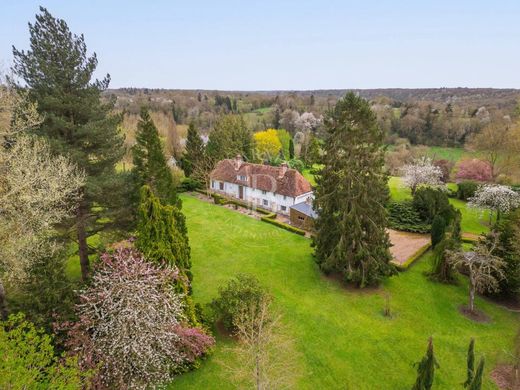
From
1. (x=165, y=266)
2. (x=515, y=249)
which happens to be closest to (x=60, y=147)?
(x=165, y=266)

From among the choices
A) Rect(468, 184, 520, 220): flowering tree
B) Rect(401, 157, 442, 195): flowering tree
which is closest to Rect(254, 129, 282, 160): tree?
Rect(401, 157, 442, 195): flowering tree

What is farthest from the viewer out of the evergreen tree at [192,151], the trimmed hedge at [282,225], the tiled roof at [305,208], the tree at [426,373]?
the evergreen tree at [192,151]

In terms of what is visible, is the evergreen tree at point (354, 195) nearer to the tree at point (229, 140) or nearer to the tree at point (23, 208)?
the tree at point (23, 208)

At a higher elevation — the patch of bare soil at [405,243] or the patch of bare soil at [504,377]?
the patch of bare soil at [405,243]

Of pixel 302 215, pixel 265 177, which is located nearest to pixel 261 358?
pixel 302 215

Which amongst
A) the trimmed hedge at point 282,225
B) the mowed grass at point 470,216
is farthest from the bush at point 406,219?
the trimmed hedge at point 282,225

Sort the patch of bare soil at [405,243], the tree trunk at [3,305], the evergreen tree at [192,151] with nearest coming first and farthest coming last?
the tree trunk at [3,305]
the patch of bare soil at [405,243]
the evergreen tree at [192,151]
